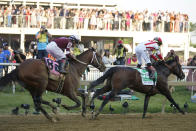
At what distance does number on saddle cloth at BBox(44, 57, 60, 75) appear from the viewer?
31.8 feet

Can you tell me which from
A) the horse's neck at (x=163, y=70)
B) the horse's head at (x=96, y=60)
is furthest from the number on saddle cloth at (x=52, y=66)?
the horse's neck at (x=163, y=70)

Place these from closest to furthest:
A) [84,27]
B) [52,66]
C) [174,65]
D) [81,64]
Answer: [52,66] < [81,64] < [174,65] < [84,27]

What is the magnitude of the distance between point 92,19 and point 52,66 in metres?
12.8

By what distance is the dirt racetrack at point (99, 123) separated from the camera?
851 centimetres

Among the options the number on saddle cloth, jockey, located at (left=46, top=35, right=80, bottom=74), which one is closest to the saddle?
the number on saddle cloth

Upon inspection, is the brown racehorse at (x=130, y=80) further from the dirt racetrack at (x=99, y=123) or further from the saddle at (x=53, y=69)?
the saddle at (x=53, y=69)

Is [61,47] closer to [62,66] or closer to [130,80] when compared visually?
[62,66]

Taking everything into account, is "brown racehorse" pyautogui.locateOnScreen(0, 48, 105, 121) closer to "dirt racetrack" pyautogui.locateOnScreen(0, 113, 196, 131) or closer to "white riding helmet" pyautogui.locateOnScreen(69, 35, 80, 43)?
"dirt racetrack" pyautogui.locateOnScreen(0, 113, 196, 131)

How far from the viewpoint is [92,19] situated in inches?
881

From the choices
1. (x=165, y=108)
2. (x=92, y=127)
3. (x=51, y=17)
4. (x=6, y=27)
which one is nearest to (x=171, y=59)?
(x=165, y=108)

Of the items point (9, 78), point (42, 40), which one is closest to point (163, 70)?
point (9, 78)

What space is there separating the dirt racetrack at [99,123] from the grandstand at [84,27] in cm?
1064

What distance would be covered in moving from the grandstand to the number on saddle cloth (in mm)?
10869

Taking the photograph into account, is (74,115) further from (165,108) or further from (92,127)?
(165,108)
